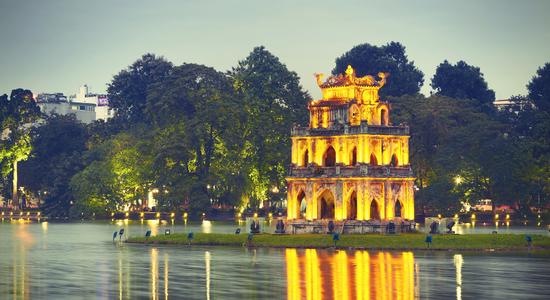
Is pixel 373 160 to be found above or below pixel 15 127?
below

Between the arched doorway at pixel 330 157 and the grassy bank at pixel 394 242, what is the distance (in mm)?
9771

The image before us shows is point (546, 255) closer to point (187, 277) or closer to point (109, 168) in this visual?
point (187, 277)

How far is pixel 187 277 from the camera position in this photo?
4444 centimetres

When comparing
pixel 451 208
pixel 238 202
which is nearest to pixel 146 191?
pixel 238 202

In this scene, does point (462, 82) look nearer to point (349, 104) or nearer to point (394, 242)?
point (349, 104)

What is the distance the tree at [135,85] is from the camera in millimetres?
173750

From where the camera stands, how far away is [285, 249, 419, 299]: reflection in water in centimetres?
3772

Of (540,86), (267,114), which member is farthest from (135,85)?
(540,86)

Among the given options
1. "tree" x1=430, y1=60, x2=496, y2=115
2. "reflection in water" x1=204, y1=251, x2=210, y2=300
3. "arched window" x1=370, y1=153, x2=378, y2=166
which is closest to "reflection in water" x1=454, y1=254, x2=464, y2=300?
"reflection in water" x1=204, y1=251, x2=210, y2=300

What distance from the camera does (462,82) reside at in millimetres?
178875

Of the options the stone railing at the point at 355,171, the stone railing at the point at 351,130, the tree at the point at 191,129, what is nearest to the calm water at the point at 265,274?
the stone railing at the point at 355,171

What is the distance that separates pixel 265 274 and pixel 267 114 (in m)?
96.4

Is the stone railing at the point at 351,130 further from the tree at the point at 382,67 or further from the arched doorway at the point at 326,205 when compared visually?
the tree at the point at 382,67

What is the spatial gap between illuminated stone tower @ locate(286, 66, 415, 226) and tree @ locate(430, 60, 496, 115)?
99452mm
